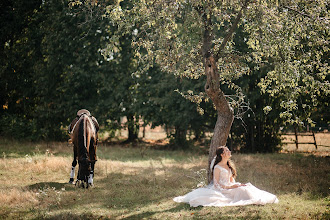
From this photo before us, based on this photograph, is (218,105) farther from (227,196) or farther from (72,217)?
(72,217)

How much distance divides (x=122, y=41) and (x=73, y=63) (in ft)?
11.7

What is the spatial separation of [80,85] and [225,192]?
601 inches

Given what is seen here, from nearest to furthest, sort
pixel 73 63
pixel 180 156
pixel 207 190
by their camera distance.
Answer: pixel 207 190 < pixel 180 156 < pixel 73 63

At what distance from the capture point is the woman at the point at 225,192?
26.8 feet

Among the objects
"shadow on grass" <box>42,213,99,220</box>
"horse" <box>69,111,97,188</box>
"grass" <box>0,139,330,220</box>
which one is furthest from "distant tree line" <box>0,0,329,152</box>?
"shadow on grass" <box>42,213,99,220</box>

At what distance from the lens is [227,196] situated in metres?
8.38

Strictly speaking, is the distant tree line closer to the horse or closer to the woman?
the horse

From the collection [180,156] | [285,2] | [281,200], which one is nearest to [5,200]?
[281,200]

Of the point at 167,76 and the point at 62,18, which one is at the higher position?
the point at 62,18

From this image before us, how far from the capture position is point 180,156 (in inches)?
739

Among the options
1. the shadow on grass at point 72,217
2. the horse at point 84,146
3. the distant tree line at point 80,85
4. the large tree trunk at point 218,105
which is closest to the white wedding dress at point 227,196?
the large tree trunk at point 218,105

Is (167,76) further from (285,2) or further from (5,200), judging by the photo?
(5,200)

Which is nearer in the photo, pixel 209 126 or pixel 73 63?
pixel 209 126

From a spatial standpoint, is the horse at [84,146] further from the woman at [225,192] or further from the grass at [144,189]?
the woman at [225,192]
